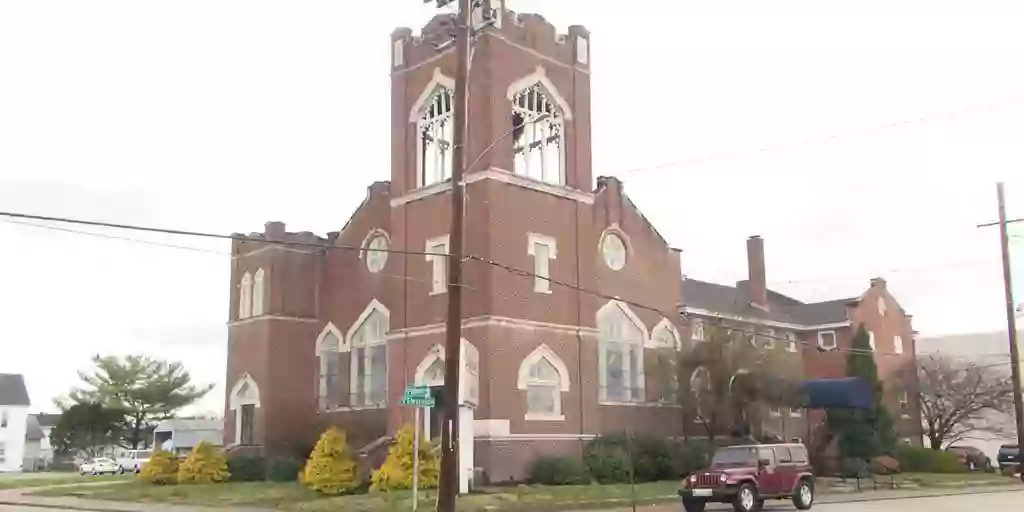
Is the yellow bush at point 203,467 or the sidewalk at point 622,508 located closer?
the sidewalk at point 622,508

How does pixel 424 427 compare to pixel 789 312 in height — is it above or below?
below

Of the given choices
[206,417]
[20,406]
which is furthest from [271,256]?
[206,417]

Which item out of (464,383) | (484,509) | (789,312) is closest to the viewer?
(484,509)

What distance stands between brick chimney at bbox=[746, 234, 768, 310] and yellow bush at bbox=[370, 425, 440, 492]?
2722 cm

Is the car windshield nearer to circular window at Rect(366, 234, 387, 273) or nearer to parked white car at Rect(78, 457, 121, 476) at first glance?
circular window at Rect(366, 234, 387, 273)

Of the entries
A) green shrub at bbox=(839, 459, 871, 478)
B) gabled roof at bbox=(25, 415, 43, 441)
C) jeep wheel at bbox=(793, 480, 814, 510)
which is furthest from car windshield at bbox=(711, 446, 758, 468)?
gabled roof at bbox=(25, 415, 43, 441)

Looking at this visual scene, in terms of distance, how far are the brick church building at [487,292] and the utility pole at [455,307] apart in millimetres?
10846

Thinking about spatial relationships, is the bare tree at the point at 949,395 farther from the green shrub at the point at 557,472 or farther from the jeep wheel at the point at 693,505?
the jeep wheel at the point at 693,505

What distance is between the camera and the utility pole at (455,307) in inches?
796

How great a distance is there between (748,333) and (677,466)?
231 inches

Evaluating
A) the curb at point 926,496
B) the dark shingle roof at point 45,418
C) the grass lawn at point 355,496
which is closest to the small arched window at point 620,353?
the grass lawn at point 355,496

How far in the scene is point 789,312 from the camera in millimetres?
57156

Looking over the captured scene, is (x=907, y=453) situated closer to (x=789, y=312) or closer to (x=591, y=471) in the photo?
(x=789, y=312)

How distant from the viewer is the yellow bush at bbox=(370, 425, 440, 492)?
99.5 feet
